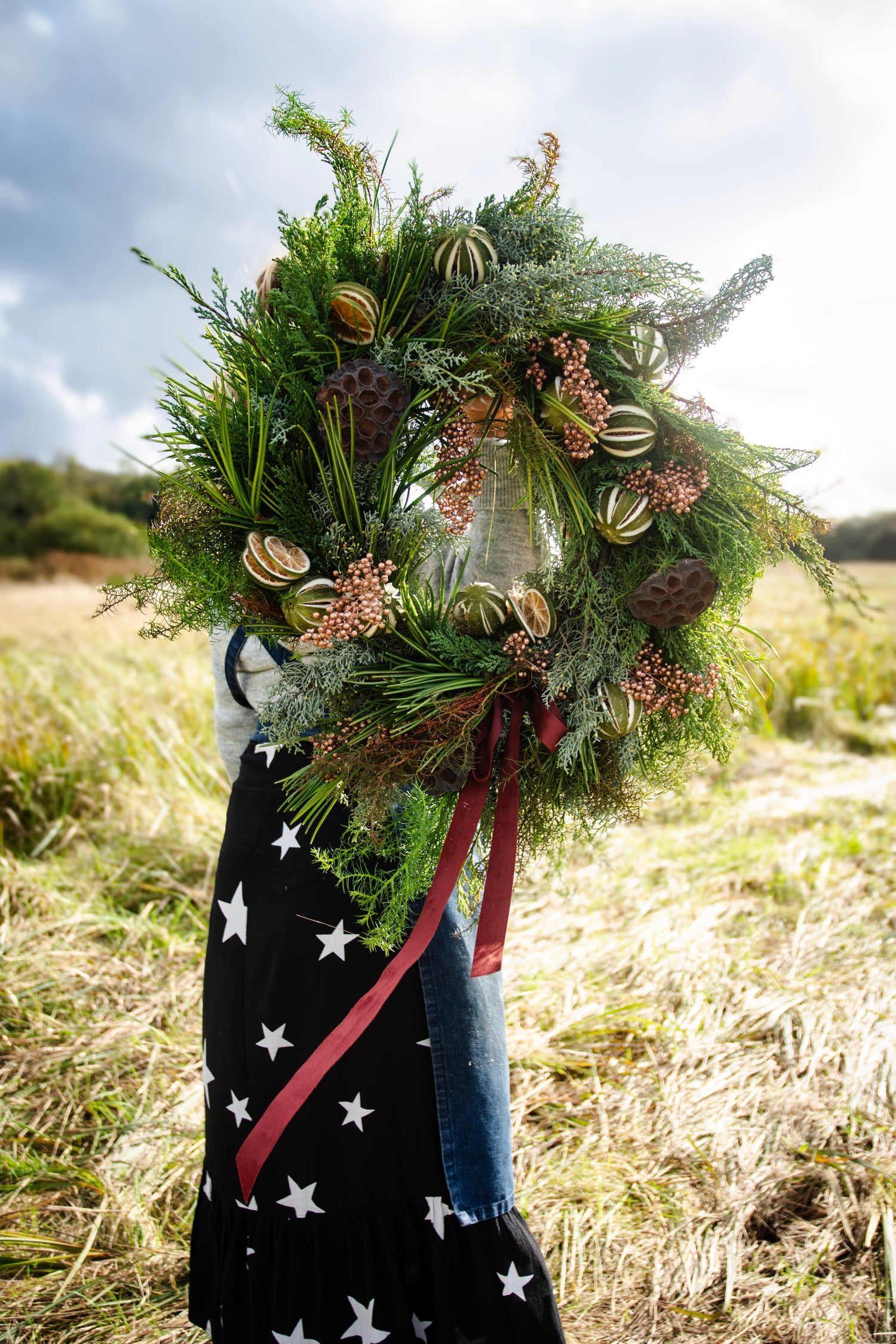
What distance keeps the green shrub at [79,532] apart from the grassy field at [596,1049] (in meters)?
22.6

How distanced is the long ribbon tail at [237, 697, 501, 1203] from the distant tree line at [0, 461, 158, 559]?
24.8 metres

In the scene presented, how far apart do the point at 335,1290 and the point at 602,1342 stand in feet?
2.42

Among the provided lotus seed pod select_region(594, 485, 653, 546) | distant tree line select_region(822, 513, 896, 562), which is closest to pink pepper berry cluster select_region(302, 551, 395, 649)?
lotus seed pod select_region(594, 485, 653, 546)

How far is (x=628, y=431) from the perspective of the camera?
1181mm

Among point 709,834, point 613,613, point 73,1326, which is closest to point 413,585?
point 613,613

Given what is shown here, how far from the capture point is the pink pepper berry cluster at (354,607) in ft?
3.66

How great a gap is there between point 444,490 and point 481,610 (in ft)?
0.65

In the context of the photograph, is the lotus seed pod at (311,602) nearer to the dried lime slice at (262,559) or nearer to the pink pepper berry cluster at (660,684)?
the dried lime slice at (262,559)

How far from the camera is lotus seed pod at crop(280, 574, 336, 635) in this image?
1142 mm

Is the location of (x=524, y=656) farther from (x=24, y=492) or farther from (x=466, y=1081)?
(x=24, y=492)

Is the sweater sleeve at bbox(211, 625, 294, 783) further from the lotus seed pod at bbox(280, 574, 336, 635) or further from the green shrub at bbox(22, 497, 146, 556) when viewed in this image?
the green shrub at bbox(22, 497, 146, 556)

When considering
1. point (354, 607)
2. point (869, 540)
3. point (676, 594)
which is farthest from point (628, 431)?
point (869, 540)

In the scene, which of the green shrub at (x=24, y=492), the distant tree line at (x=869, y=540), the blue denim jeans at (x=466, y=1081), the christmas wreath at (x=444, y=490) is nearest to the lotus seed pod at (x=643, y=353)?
the christmas wreath at (x=444, y=490)

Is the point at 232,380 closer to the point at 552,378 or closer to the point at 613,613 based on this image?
the point at 552,378
